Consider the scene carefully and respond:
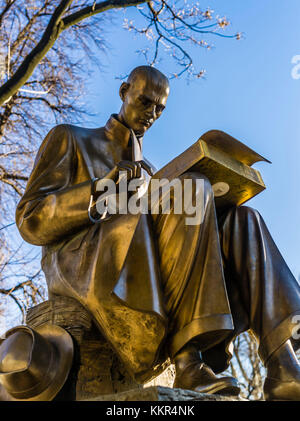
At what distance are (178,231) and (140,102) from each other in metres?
0.85

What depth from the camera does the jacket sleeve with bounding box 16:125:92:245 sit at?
7.41 feet

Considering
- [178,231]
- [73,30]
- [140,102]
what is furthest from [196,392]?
[73,30]

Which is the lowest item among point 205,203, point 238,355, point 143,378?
point 238,355

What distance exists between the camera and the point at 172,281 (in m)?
2.05

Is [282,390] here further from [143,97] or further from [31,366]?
[143,97]

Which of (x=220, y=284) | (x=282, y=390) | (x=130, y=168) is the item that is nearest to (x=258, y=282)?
(x=220, y=284)

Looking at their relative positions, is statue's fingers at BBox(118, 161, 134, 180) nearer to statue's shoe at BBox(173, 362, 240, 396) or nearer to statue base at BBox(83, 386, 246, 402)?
statue's shoe at BBox(173, 362, 240, 396)

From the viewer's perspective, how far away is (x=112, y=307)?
6.66 feet

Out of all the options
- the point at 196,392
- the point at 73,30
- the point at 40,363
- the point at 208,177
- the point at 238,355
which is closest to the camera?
the point at 196,392

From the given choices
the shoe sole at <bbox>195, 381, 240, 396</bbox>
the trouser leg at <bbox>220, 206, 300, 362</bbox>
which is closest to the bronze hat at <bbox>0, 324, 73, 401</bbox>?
the shoe sole at <bbox>195, 381, 240, 396</bbox>

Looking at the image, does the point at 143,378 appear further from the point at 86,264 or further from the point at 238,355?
the point at 238,355

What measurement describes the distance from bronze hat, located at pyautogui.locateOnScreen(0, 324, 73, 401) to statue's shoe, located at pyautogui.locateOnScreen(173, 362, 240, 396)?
1.45 feet

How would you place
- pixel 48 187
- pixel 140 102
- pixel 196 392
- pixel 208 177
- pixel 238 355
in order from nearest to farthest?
pixel 196 392 → pixel 208 177 → pixel 48 187 → pixel 140 102 → pixel 238 355

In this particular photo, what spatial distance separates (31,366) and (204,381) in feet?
1.96
